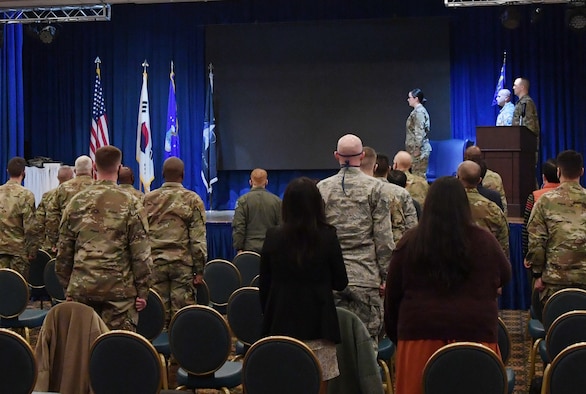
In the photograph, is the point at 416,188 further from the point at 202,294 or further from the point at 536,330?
the point at 202,294

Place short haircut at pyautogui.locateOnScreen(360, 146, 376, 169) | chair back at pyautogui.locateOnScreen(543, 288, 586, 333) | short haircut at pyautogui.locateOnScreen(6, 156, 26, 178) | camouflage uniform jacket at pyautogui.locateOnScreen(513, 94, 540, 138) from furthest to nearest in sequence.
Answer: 1. camouflage uniform jacket at pyautogui.locateOnScreen(513, 94, 540, 138)
2. short haircut at pyautogui.locateOnScreen(6, 156, 26, 178)
3. short haircut at pyautogui.locateOnScreen(360, 146, 376, 169)
4. chair back at pyautogui.locateOnScreen(543, 288, 586, 333)

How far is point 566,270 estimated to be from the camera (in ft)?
16.2

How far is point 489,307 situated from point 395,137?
31.6 ft

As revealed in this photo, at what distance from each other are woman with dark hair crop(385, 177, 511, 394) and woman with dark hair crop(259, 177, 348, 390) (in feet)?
1.18

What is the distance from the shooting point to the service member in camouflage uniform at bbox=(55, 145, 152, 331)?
160 inches

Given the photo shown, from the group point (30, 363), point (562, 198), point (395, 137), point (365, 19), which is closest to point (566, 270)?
point (562, 198)

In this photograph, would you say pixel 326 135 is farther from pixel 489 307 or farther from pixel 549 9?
pixel 489 307

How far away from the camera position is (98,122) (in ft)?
41.3

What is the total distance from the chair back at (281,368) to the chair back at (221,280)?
8.43ft

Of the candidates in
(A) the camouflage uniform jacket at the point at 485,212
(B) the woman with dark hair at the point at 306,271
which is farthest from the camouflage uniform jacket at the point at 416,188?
(B) the woman with dark hair at the point at 306,271

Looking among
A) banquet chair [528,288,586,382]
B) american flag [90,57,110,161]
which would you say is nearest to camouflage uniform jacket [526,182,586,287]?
banquet chair [528,288,586,382]

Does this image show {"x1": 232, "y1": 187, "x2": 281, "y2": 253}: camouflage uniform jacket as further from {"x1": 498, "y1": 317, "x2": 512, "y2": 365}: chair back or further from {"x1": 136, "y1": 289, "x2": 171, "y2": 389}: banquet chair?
{"x1": 498, "y1": 317, "x2": 512, "y2": 365}: chair back

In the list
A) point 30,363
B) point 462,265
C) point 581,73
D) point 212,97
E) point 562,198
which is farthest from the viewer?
point 212,97

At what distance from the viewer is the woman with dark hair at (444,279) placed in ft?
9.38
